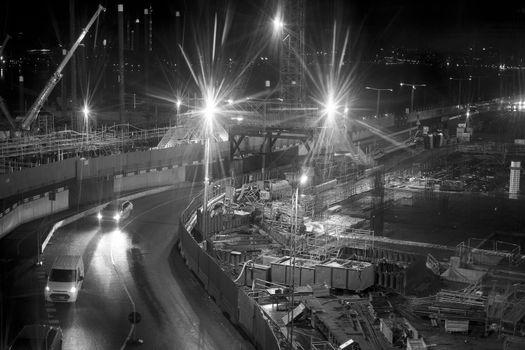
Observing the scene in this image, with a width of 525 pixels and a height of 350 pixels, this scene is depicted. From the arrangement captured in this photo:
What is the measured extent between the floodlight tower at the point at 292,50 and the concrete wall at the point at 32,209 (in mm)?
20129

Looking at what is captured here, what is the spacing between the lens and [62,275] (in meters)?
13.4

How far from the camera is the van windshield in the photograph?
1328 cm

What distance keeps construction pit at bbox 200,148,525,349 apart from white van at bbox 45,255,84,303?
3289 mm

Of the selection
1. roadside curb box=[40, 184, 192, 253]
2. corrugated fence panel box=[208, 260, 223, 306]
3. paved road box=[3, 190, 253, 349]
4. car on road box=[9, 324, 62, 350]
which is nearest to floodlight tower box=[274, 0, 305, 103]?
roadside curb box=[40, 184, 192, 253]

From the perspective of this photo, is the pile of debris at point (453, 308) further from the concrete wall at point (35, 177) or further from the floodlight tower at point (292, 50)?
the floodlight tower at point (292, 50)

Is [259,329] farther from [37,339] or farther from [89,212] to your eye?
[89,212]

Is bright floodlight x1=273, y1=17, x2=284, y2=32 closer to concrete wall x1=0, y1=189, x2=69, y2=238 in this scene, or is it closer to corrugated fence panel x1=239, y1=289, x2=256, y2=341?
concrete wall x1=0, y1=189, x2=69, y2=238

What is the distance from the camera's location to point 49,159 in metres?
24.6

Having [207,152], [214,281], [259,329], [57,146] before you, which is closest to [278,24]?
[57,146]

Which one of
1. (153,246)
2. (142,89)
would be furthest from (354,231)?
(142,89)

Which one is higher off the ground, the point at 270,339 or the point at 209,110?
the point at 209,110

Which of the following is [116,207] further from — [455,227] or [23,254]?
[455,227]

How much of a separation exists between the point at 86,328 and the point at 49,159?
1377 cm

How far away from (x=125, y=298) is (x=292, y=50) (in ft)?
90.2
